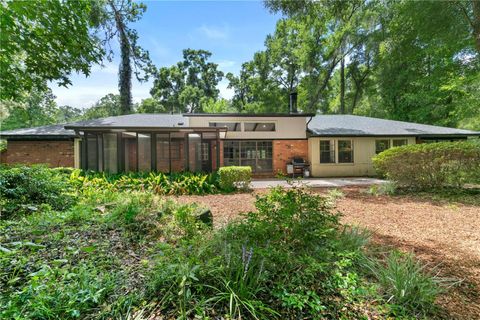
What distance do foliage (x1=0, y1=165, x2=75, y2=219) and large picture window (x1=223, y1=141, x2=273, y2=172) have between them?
32.9 feet

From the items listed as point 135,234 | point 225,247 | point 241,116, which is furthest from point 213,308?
point 241,116

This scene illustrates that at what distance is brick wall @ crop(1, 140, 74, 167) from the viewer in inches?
454

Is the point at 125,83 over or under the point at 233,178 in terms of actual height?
over

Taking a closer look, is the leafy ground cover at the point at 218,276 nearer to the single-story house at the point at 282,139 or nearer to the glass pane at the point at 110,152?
the glass pane at the point at 110,152

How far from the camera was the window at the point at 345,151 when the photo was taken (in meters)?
14.4

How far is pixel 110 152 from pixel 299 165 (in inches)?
395

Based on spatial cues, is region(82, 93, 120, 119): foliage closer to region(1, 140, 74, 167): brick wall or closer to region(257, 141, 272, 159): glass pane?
region(1, 140, 74, 167): brick wall

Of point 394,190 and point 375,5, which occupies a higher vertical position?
point 375,5

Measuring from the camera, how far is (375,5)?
1777 cm

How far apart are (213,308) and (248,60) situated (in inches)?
1137

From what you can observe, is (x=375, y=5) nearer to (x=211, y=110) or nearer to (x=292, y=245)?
(x=211, y=110)

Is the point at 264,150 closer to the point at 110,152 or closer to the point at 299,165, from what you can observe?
the point at 299,165

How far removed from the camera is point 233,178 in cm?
924

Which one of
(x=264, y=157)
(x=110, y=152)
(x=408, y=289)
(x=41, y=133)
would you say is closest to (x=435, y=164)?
(x=408, y=289)
